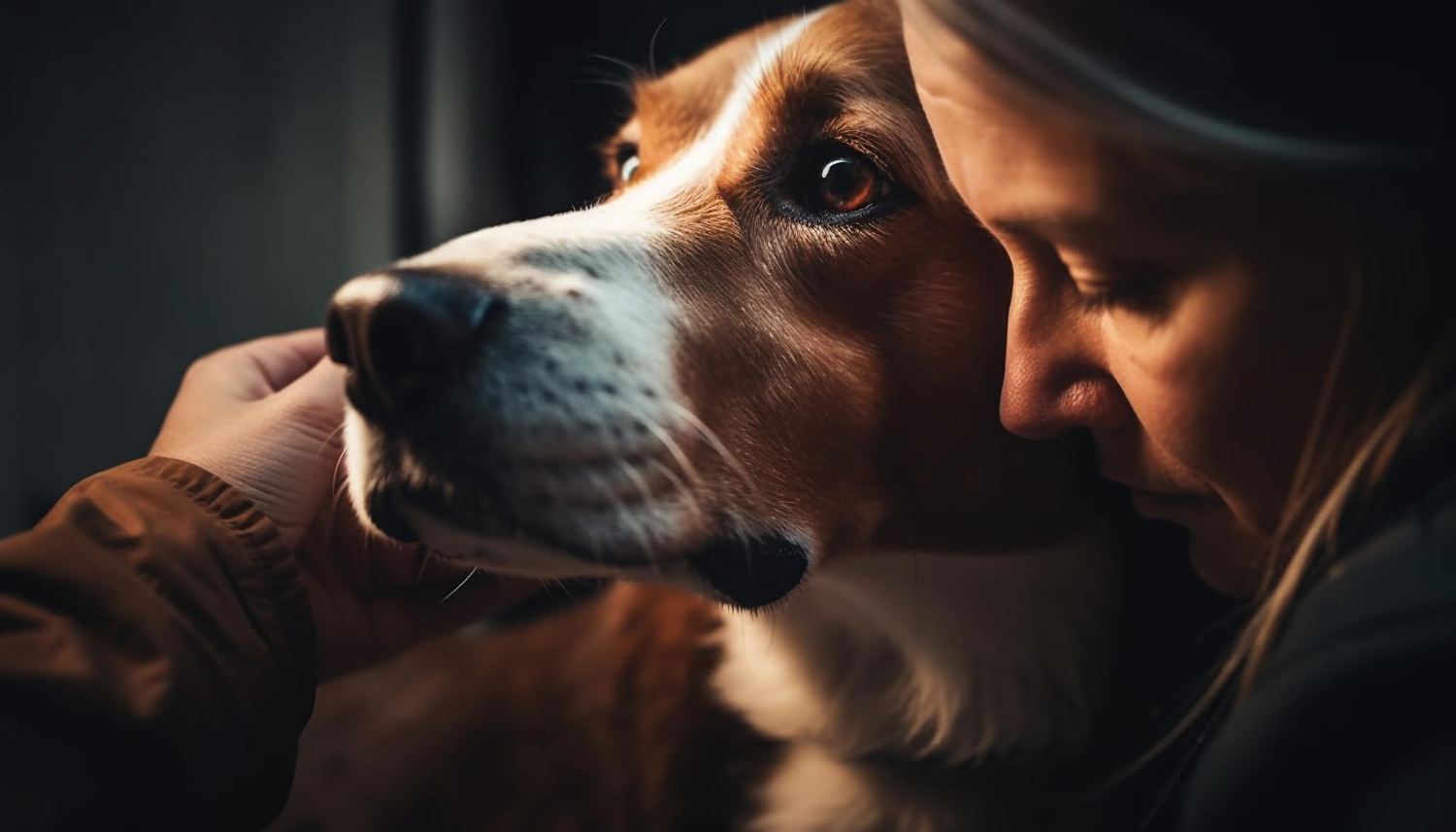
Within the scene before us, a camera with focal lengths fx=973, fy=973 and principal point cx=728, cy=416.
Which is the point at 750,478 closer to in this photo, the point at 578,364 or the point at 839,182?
the point at 578,364

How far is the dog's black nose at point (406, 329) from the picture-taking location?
0.78 m

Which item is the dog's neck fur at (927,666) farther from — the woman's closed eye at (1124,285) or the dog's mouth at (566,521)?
the woman's closed eye at (1124,285)

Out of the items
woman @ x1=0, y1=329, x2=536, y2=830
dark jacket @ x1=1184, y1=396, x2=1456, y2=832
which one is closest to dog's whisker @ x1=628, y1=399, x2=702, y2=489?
woman @ x1=0, y1=329, x2=536, y2=830

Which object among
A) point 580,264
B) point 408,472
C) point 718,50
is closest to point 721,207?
point 580,264

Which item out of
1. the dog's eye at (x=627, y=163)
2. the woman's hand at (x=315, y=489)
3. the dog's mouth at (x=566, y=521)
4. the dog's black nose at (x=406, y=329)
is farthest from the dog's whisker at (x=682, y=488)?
the dog's eye at (x=627, y=163)

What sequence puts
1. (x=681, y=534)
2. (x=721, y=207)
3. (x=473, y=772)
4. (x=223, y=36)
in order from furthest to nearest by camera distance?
(x=473, y=772) < (x=223, y=36) < (x=721, y=207) < (x=681, y=534)

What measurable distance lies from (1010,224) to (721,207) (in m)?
0.35

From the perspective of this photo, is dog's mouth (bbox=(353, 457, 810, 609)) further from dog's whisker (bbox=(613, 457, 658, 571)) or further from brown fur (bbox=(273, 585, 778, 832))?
brown fur (bbox=(273, 585, 778, 832))

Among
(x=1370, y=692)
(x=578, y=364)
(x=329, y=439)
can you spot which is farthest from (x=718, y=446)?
(x=1370, y=692)

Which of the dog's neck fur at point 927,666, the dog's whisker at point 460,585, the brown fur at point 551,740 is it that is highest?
the dog's whisker at point 460,585

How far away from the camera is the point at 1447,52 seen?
611 mm

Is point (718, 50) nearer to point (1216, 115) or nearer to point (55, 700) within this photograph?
point (1216, 115)

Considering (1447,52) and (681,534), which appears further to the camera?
(681,534)

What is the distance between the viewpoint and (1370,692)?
0.60m
